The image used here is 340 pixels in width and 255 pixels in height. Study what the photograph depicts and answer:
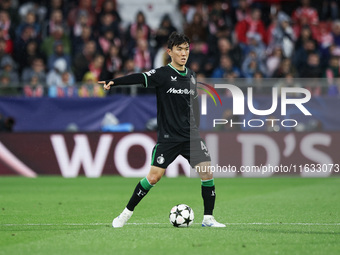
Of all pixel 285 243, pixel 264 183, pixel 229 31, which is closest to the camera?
pixel 285 243

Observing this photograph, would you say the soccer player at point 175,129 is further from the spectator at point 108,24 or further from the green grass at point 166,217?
the spectator at point 108,24

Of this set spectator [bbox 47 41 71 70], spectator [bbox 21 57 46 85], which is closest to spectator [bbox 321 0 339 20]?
spectator [bbox 47 41 71 70]

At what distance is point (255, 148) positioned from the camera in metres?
18.2

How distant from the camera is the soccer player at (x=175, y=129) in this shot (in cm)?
940

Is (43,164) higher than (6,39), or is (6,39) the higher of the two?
(6,39)

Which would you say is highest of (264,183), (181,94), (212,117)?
(181,94)

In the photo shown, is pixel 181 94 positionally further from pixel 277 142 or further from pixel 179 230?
pixel 277 142

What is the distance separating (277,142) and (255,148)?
0.53 metres

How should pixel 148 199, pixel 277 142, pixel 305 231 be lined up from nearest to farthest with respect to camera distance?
pixel 305 231, pixel 148 199, pixel 277 142

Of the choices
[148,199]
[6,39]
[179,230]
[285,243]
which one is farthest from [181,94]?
Answer: [6,39]

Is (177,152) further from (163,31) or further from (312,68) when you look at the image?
(163,31)

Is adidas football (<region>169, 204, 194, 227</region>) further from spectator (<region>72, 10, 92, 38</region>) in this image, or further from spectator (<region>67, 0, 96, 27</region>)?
spectator (<region>67, 0, 96, 27</region>)

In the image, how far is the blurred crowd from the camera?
66.3 ft

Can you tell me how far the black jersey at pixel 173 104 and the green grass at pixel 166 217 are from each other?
1146 millimetres
